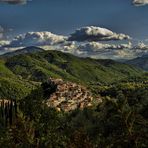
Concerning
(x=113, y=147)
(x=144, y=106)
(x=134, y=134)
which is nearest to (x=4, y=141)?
(x=113, y=147)

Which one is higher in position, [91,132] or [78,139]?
[78,139]

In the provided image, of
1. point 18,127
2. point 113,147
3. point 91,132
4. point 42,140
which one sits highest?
point 18,127

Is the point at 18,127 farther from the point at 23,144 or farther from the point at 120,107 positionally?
the point at 120,107

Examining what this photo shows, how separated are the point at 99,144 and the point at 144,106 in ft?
324

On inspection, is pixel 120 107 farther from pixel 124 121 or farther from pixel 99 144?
pixel 99 144

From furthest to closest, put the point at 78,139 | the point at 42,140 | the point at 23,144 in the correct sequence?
the point at 42,140, the point at 23,144, the point at 78,139

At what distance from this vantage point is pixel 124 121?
65312 mm

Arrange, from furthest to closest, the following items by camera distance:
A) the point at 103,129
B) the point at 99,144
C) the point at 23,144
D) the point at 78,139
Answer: the point at 103,129, the point at 99,144, the point at 23,144, the point at 78,139

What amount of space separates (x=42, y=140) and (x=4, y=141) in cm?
1070

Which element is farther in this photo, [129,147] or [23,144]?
[23,144]

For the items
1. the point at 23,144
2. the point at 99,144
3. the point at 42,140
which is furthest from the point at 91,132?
the point at 23,144

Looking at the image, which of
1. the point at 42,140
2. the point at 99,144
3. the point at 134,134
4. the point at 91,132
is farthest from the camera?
the point at 91,132

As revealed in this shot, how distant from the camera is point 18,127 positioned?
217ft

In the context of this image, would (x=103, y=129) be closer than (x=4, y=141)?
No
